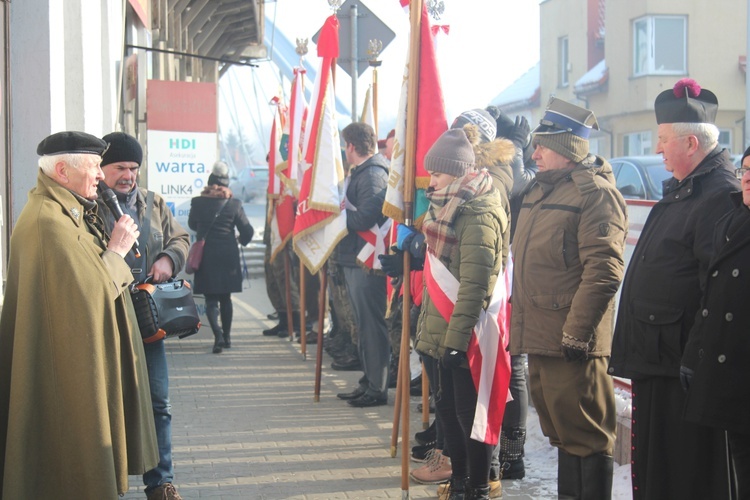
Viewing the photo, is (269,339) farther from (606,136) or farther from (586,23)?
(586,23)

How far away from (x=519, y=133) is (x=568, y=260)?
2502 mm

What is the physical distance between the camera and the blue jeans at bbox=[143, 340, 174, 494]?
5.18 meters

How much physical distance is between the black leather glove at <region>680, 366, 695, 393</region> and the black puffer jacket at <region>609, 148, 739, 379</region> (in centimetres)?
24

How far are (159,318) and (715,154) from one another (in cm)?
284

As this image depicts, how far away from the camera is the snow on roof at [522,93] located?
135 ft

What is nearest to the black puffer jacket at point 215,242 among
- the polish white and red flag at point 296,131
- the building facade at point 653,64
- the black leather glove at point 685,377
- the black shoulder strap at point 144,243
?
the polish white and red flag at point 296,131

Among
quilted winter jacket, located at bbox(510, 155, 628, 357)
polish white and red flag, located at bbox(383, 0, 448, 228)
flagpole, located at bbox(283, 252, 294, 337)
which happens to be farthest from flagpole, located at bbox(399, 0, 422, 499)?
flagpole, located at bbox(283, 252, 294, 337)

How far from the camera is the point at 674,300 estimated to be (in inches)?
158

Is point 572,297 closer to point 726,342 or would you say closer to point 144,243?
point 726,342

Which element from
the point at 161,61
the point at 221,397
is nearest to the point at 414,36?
the point at 221,397

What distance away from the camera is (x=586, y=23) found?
37781 millimetres

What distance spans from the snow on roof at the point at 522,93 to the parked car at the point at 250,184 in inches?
438

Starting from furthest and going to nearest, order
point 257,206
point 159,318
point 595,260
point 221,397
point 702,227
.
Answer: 1. point 257,206
2. point 221,397
3. point 159,318
4. point 595,260
5. point 702,227

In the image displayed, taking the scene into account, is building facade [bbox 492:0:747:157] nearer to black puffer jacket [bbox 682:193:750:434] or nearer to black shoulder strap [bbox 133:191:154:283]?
black shoulder strap [bbox 133:191:154:283]
